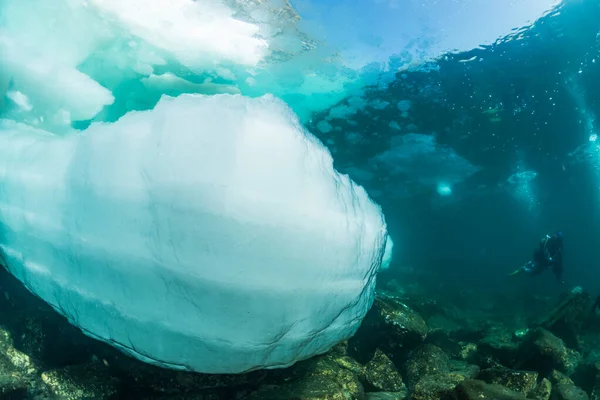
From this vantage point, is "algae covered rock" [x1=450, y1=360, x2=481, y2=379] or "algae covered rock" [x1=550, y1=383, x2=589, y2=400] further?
"algae covered rock" [x1=550, y1=383, x2=589, y2=400]

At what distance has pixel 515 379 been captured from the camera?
5406mm

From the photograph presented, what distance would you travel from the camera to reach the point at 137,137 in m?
3.92

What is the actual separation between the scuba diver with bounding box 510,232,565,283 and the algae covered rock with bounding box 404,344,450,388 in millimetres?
10314

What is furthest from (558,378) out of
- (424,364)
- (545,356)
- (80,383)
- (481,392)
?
(80,383)

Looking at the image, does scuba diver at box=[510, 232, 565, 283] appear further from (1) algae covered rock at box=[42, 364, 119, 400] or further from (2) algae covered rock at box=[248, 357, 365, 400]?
(1) algae covered rock at box=[42, 364, 119, 400]

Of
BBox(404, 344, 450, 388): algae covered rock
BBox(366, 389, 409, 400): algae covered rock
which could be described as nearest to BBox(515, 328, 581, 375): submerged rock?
BBox(404, 344, 450, 388): algae covered rock

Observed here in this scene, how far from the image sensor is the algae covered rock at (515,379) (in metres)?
5.30

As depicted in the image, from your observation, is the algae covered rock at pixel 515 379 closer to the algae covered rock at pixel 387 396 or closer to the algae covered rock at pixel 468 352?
the algae covered rock at pixel 387 396

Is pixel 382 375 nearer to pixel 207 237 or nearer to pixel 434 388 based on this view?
pixel 434 388

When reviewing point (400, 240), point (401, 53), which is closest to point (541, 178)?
point (401, 53)

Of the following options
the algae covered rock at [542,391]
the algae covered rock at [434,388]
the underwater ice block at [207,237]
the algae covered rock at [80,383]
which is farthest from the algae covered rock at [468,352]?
the algae covered rock at [80,383]

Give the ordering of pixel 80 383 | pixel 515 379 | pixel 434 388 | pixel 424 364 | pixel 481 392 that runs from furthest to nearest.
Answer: pixel 424 364 → pixel 515 379 → pixel 434 388 → pixel 80 383 → pixel 481 392

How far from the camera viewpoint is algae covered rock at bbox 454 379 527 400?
412 centimetres

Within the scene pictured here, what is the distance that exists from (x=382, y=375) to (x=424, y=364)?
1.05 meters
